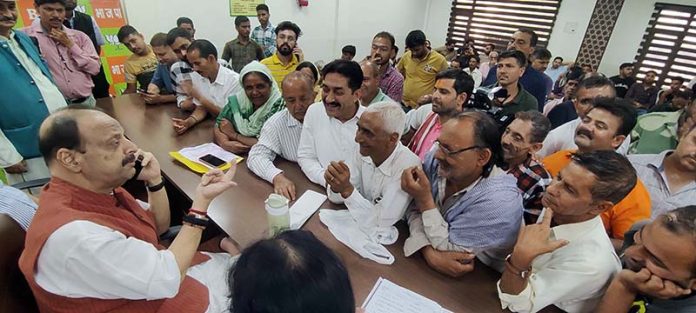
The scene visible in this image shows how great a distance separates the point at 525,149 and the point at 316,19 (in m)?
6.11

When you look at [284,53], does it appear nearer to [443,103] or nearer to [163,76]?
[163,76]

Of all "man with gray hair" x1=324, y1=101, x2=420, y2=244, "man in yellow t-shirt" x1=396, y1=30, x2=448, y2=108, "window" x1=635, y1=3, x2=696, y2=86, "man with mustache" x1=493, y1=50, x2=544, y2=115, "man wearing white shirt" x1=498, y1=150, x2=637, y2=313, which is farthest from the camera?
"window" x1=635, y1=3, x2=696, y2=86

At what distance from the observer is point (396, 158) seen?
61.3 inches

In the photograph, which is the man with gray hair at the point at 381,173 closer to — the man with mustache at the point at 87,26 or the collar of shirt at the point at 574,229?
the collar of shirt at the point at 574,229

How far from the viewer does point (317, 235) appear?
150 cm

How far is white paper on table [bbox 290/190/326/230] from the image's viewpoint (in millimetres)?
1582

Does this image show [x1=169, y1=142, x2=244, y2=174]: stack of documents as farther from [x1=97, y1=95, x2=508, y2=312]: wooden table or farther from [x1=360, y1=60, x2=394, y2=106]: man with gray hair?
[x1=360, y1=60, x2=394, y2=106]: man with gray hair

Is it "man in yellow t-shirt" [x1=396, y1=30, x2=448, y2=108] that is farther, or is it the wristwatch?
"man in yellow t-shirt" [x1=396, y1=30, x2=448, y2=108]

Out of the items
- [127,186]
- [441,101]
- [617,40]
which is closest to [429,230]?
[441,101]

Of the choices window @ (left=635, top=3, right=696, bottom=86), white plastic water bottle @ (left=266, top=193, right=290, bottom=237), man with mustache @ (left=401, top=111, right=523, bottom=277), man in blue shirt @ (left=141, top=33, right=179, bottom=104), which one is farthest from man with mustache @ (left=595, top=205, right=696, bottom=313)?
window @ (left=635, top=3, right=696, bottom=86)

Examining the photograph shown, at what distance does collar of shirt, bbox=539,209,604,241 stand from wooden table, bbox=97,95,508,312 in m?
0.30

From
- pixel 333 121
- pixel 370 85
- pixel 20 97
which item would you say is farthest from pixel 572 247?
pixel 20 97

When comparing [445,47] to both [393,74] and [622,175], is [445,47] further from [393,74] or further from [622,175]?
[622,175]

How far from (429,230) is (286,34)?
3.33m
